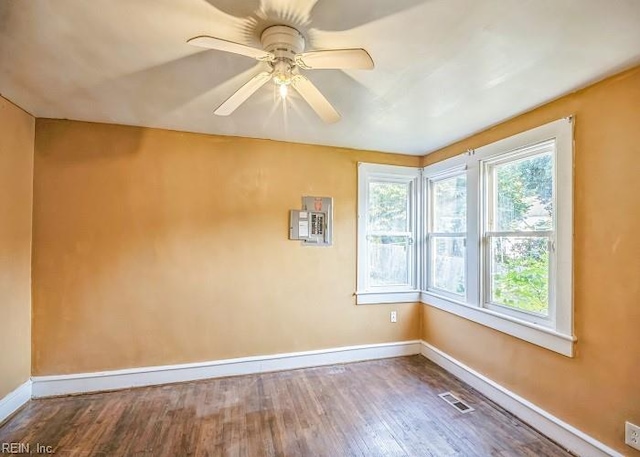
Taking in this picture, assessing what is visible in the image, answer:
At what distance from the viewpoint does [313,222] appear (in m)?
3.09

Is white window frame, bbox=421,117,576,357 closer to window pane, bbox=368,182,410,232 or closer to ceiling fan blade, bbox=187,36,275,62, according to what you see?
window pane, bbox=368,182,410,232

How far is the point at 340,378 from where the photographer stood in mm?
2812

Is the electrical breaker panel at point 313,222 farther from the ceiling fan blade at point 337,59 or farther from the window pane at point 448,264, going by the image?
the ceiling fan blade at point 337,59

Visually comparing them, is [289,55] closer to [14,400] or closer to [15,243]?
[15,243]

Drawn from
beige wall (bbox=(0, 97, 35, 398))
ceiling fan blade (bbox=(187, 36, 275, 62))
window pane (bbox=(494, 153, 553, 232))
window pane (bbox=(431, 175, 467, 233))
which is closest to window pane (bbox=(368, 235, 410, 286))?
window pane (bbox=(431, 175, 467, 233))

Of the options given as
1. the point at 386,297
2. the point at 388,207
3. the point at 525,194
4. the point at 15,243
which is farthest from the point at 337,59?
the point at 15,243

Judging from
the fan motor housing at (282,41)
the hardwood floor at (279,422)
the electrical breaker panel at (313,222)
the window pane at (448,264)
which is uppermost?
the fan motor housing at (282,41)

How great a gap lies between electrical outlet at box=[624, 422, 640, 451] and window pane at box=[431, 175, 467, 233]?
165 centimetres

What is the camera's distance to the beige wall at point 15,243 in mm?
2133

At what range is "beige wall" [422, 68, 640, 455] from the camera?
1662mm

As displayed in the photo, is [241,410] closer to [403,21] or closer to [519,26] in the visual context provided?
[403,21]

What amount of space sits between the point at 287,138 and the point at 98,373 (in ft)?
8.63

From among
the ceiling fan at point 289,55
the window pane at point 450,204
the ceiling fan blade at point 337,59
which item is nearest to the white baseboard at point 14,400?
the ceiling fan at point 289,55

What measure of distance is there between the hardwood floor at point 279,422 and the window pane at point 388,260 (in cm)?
103
